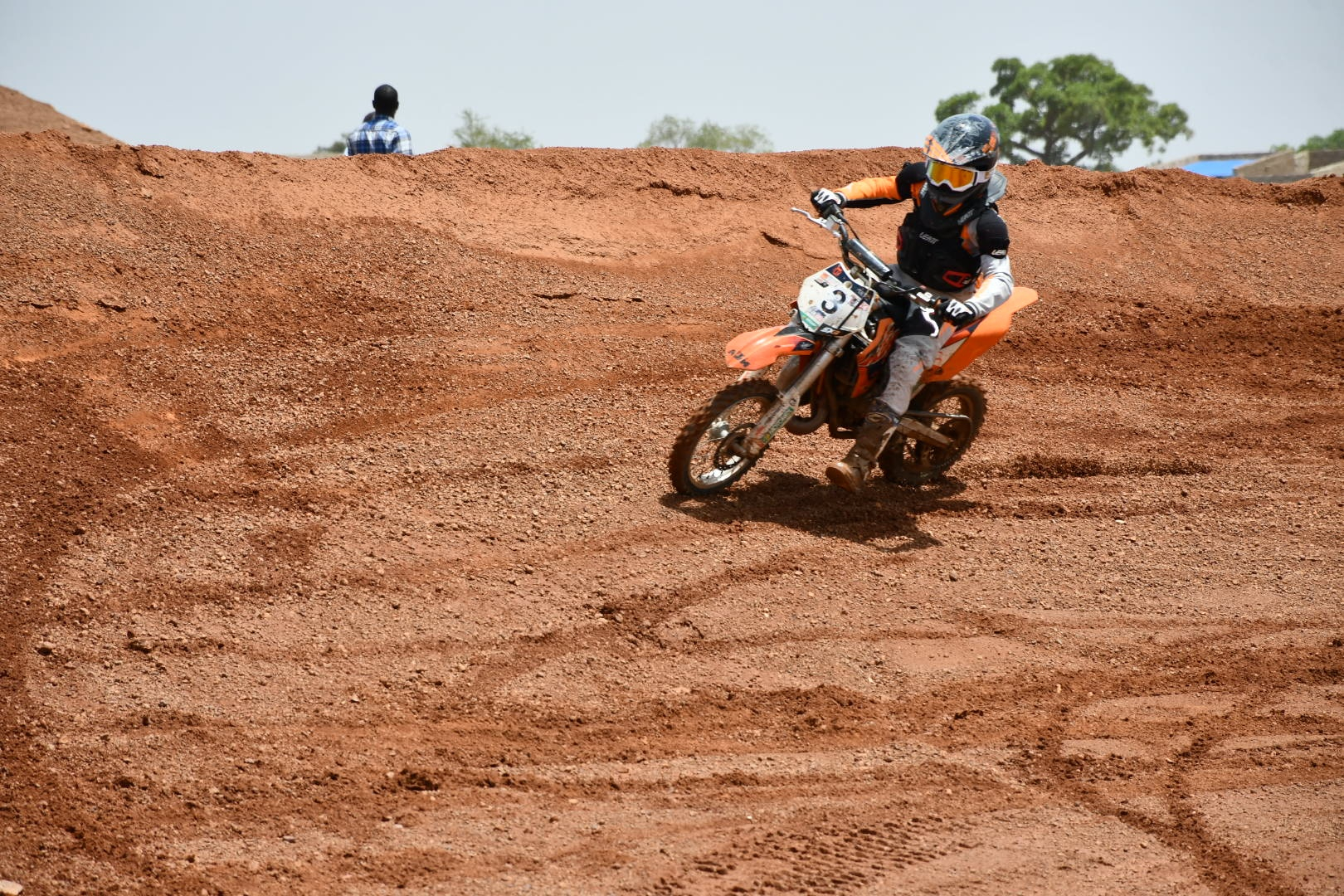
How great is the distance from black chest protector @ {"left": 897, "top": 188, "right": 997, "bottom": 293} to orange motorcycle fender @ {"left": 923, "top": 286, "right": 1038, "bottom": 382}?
0.27m

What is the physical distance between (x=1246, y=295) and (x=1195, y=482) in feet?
17.0

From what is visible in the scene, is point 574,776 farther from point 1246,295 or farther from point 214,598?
point 1246,295

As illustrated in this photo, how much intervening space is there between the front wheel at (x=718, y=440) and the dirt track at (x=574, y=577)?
197 millimetres

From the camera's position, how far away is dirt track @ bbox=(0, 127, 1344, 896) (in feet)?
14.9

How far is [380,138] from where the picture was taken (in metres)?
12.3

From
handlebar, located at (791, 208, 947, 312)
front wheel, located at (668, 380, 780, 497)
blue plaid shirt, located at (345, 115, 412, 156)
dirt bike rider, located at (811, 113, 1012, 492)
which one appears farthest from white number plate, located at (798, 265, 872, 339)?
blue plaid shirt, located at (345, 115, 412, 156)

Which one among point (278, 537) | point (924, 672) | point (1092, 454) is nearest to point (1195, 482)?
point (1092, 454)

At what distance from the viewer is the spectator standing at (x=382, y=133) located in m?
12.2

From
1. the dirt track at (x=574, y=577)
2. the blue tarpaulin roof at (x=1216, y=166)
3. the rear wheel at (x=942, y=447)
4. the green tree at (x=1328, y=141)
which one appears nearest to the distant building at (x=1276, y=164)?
the blue tarpaulin roof at (x=1216, y=166)

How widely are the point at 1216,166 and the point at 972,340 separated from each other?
90.2 feet

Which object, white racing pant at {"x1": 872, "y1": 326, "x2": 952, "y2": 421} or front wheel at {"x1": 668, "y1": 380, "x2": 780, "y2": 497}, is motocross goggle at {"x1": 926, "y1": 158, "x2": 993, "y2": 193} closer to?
white racing pant at {"x1": 872, "y1": 326, "x2": 952, "y2": 421}

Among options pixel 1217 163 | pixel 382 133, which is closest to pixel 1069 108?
pixel 1217 163

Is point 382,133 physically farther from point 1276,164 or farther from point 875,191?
point 1276,164

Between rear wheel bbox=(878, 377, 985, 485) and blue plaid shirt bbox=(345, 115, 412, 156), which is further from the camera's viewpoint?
blue plaid shirt bbox=(345, 115, 412, 156)
